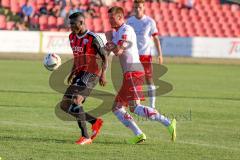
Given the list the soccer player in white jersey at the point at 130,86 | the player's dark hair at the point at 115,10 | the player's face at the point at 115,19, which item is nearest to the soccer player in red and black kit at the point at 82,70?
the soccer player in white jersey at the point at 130,86

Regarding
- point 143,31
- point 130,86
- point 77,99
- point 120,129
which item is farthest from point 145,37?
point 77,99

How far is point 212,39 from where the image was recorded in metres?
38.8

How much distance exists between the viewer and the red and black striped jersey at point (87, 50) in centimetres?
1072

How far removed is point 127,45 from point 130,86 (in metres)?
0.67

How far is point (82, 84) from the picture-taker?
1073 cm

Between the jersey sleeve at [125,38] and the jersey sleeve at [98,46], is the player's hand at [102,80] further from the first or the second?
the jersey sleeve at [125,38]

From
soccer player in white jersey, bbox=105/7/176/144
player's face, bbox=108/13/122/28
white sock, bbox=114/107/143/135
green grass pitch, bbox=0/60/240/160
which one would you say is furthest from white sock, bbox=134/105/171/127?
player's face, bbox=108/13/122/28

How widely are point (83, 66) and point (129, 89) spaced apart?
81 centimetres

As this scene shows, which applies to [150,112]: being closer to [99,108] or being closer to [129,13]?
[99,108]

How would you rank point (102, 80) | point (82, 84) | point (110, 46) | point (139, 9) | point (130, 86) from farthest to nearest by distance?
point (139, 9) < point (130, 86) < point (82, 84) < point (110, 46) < point (102, 80)

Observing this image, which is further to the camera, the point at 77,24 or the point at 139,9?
the point at 139,9

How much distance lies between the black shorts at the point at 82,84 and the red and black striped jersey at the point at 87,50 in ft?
0.32

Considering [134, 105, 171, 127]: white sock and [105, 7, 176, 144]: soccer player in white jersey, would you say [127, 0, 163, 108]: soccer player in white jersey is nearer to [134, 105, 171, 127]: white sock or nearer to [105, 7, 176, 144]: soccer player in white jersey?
[105, 7, 176, 144]: soccer player in white jersey

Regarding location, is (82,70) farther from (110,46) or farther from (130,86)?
(130,86)
